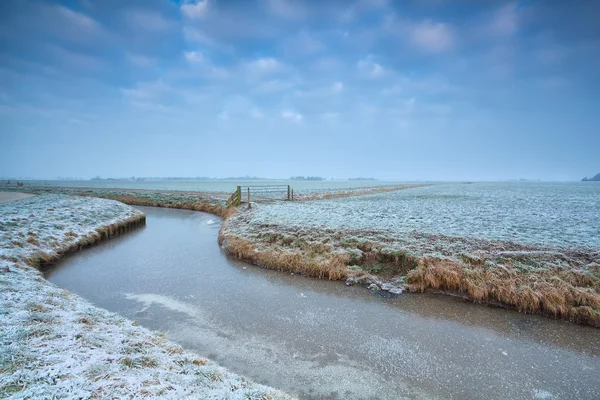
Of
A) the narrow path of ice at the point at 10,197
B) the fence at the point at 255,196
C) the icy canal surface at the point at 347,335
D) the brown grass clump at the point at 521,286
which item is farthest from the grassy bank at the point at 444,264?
the narrow path of ice at the point at 10,197

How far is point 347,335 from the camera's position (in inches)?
263

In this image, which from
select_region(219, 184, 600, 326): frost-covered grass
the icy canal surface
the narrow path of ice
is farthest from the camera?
the narrow path of ice

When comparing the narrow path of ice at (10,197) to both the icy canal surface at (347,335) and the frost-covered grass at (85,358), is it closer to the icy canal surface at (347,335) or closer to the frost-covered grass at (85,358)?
the icy canal surface at (347,335)

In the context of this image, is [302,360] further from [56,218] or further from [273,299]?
[56,218]

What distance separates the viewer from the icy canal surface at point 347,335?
16.7 ft

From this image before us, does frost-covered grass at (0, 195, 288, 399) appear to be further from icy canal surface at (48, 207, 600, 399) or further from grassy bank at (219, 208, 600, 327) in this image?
grassy bank at (219, 208, 600, 327)

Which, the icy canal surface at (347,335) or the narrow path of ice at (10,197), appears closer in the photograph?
the icy canal surface at (347,335)

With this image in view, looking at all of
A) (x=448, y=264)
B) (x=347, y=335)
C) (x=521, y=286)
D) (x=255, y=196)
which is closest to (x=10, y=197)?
(x=255, y=196)

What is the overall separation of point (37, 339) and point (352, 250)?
9861 mm

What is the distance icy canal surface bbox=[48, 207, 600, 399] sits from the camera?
509cm

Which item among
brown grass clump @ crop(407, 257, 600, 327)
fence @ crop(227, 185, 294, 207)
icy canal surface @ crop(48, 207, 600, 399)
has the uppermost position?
A: fence @ crop(227, 185, 294, 207)

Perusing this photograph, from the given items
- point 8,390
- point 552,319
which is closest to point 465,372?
point 552,319

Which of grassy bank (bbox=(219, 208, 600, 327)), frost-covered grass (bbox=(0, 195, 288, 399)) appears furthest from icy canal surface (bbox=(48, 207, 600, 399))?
frost-covered grass (bbox=(0, 195, 288, 399))

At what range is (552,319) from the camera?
7527 millimetres
